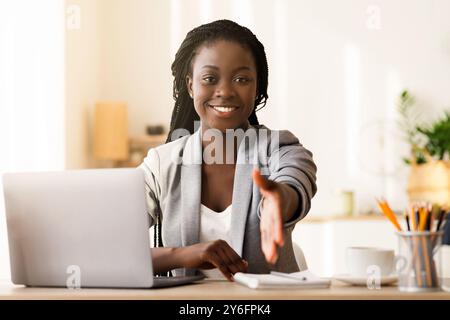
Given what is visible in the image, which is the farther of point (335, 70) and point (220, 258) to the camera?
point (335, 70)

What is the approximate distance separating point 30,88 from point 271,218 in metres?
2.58

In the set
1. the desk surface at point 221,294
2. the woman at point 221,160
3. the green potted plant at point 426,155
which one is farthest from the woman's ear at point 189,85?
the green potted plant at point 426,155

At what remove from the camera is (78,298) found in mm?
1202

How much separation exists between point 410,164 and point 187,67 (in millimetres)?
2951

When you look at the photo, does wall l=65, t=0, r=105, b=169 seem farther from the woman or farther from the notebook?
the notebook

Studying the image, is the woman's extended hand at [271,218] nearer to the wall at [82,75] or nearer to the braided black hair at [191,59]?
the braided black hair at [191,59]

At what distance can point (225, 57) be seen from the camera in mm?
1849

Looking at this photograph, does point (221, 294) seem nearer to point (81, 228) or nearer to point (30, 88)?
point (81, 228)

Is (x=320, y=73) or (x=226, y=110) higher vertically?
(x=320, y=73)

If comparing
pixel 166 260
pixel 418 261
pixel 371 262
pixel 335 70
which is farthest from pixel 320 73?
pixel 418 261

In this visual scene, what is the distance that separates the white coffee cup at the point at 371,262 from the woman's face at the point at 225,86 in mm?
534

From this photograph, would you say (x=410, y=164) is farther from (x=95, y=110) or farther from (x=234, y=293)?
(x=234, y=293)

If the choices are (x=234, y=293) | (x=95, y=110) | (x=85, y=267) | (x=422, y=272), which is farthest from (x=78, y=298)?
(x=95, y=110)

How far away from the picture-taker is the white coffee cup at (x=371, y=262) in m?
1.45
